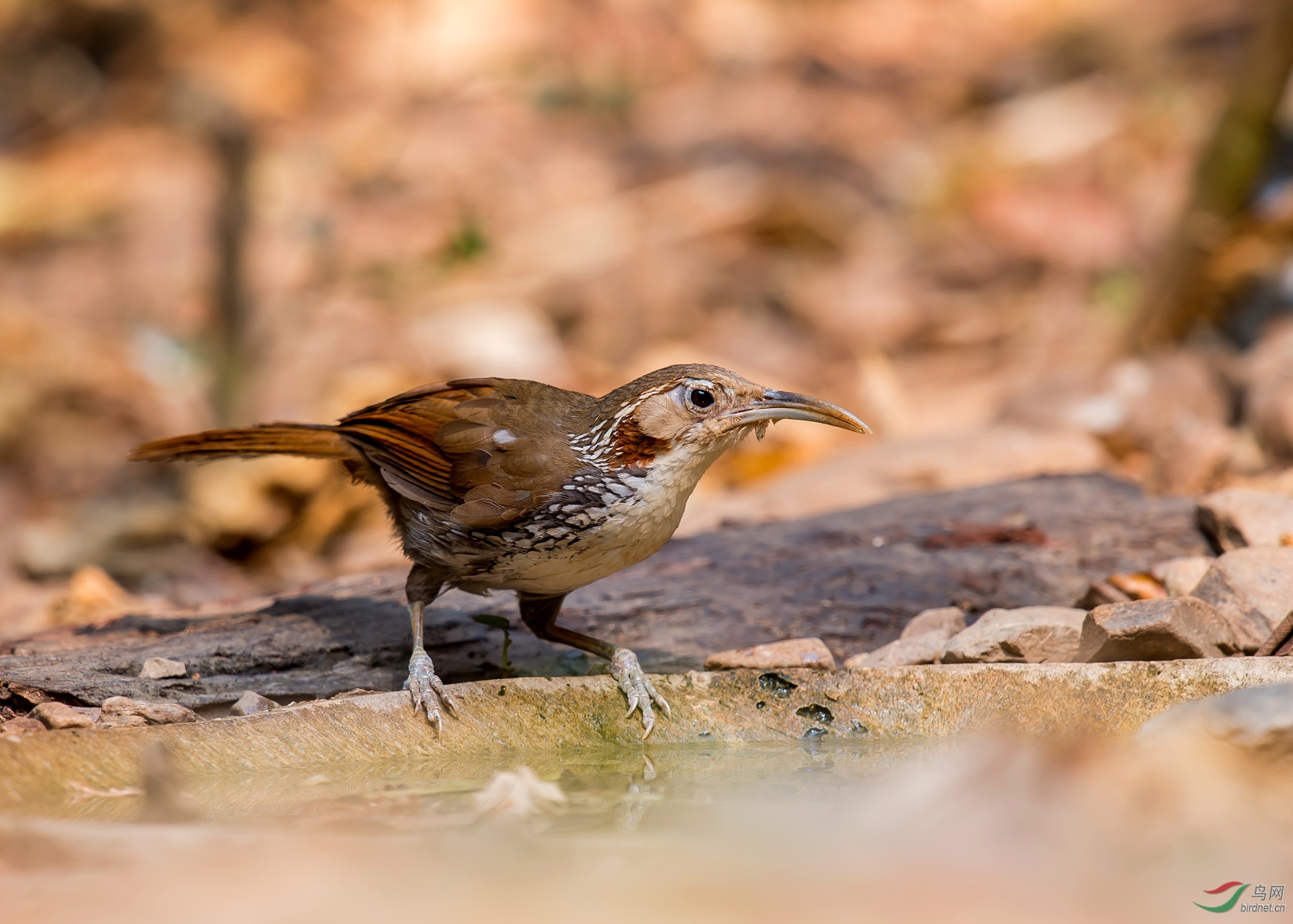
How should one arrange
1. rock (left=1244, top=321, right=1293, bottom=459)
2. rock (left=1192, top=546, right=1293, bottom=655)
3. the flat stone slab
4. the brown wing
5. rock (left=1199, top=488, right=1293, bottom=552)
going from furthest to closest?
rock (left=1244, top=321, right=1293, bottom=459)
rock (left=1199, top=488, right=1293, bottom=552)
rock (left=1192, top=546, right=1293, bottom=655)
the brown wing
the flat stone slab

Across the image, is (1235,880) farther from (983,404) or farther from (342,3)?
(342,3)

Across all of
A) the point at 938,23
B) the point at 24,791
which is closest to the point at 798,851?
the point at 24,791

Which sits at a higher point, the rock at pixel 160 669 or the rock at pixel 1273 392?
the rock at pixel 1273 392

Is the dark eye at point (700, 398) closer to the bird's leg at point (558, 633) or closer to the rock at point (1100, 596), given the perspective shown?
the bird's leg at point (558, 633)

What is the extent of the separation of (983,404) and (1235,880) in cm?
738

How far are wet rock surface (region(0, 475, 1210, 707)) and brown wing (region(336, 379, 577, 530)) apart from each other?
672 millimetres

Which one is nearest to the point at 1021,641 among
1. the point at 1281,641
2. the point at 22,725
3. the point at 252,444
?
the point at 1281,641

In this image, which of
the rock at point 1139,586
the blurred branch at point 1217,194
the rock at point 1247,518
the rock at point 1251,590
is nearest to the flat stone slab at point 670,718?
the rock at point 1251,590

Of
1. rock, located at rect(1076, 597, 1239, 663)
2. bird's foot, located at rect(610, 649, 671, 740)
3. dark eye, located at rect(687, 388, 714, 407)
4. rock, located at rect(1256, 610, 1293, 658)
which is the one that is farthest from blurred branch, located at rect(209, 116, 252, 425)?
rock, located at rect(1256, 610, 1293, 658)

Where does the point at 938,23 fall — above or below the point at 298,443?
above

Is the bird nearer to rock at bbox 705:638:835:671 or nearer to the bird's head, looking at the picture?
the bird's head

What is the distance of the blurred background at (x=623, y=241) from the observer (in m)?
7.47

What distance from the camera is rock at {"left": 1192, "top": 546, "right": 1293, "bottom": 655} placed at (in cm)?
376

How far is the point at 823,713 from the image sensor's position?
3424mm
